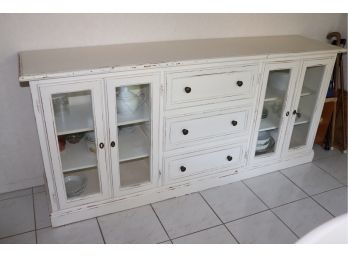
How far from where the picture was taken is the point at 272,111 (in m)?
2.26

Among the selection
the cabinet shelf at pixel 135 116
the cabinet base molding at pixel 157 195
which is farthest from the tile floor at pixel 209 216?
the cabinet shelf at pixel 135 116

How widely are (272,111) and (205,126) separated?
0.60 metres

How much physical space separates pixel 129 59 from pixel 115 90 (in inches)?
6.8

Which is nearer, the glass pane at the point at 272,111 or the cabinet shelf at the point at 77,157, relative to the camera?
the cabinet shelf at the point at 77,157

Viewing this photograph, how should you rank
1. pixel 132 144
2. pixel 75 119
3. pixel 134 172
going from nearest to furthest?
1. pixel 75 119
2. pixel 132 144
3. pixel 134 172

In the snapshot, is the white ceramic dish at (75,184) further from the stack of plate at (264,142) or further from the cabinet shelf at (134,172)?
the stack of plate at (264,142)

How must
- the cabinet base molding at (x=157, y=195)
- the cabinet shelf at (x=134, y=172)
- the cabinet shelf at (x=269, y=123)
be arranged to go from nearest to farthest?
the cabinet base molding at (x=157, y=195)
the cabinet shelf at (x=134, y=172)
the cabinet shelf at (x=269, y=123)

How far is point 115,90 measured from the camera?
1628 millimetres

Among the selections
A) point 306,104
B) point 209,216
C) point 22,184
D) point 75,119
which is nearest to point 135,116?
point 75,119

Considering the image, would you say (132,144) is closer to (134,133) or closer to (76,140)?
(134,133)

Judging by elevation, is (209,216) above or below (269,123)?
A: below

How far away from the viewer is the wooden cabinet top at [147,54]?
4.90ft

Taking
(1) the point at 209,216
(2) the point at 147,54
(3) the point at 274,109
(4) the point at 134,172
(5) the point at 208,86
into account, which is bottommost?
(1) the point at 209,216
